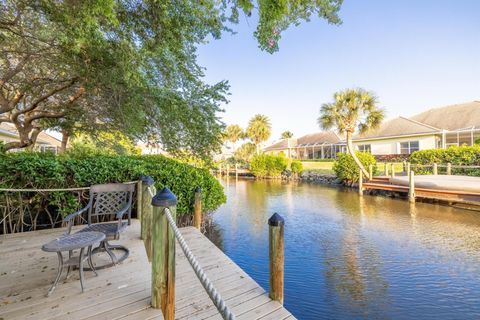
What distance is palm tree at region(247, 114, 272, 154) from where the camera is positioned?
39.7m

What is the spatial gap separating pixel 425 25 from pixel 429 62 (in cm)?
431

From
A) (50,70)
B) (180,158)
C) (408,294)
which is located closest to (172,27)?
(180,158)

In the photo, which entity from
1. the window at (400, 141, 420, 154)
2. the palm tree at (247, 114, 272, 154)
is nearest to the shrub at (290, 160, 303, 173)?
the window at (400, 141, 420, 154)

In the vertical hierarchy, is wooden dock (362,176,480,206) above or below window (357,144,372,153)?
below

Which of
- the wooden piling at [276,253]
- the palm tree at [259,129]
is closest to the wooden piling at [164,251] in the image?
the wooden piling at [276,253]

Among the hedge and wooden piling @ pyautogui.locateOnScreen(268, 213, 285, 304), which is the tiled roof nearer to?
the hedge

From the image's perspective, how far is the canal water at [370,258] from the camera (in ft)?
15.4

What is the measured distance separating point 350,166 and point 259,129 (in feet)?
68.6

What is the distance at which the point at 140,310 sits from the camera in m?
2.54

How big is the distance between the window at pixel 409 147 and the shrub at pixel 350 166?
25.0 feet

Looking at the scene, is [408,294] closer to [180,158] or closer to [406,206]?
[180,158]

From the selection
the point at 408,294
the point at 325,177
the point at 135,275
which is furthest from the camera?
the point at 325,177

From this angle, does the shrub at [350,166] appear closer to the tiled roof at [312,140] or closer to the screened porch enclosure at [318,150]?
the screened porch enclosure at [318,150]

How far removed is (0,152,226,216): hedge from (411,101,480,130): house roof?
26343mm
